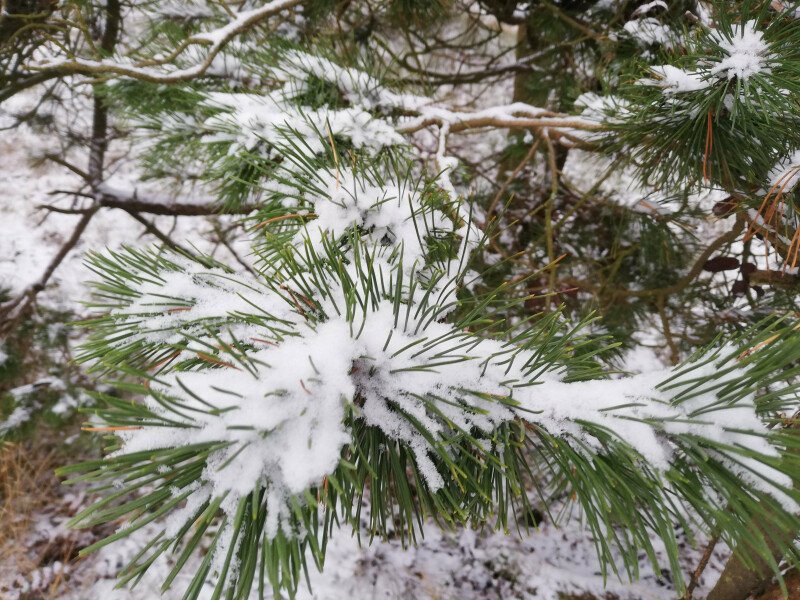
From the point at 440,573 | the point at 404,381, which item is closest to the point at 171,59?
the point at 404,381

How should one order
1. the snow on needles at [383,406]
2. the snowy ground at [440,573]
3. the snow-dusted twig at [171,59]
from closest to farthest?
the snow on needles at [383,406] < the snow-dusted twig at [171,59] < the snowy ground at [440,573]

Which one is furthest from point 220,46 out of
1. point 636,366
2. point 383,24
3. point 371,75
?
point 636,366

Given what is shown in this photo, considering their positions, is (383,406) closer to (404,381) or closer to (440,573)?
(404,381)

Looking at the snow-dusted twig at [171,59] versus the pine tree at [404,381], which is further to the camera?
the snow-dusted twig at [171,59]

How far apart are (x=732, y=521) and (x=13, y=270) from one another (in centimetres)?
528

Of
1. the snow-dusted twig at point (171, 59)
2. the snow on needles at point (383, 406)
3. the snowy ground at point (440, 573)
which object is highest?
the snow-dusted twig at point (171, 59)

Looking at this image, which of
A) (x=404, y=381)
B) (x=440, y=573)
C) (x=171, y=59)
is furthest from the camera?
(x=440, y=573)

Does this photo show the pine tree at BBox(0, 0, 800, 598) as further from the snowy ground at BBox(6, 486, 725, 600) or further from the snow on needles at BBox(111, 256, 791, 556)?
the snowy ground at BBox(6, 486, 725, 600)

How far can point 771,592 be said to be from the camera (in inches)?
40.1

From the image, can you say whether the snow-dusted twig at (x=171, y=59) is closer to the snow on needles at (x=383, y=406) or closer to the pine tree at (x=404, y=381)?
the pine tree at (x=404, y=381)

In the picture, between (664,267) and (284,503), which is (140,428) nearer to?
(284,503)

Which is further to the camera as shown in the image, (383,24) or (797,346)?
(383,24)

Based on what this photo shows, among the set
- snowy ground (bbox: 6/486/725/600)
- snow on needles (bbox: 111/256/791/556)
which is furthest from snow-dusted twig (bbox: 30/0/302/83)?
snowy ground (bbox: 6/486/725/600)

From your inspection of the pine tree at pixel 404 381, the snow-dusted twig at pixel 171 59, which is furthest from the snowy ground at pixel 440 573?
the snow-dusted twig at pixel 171 59
